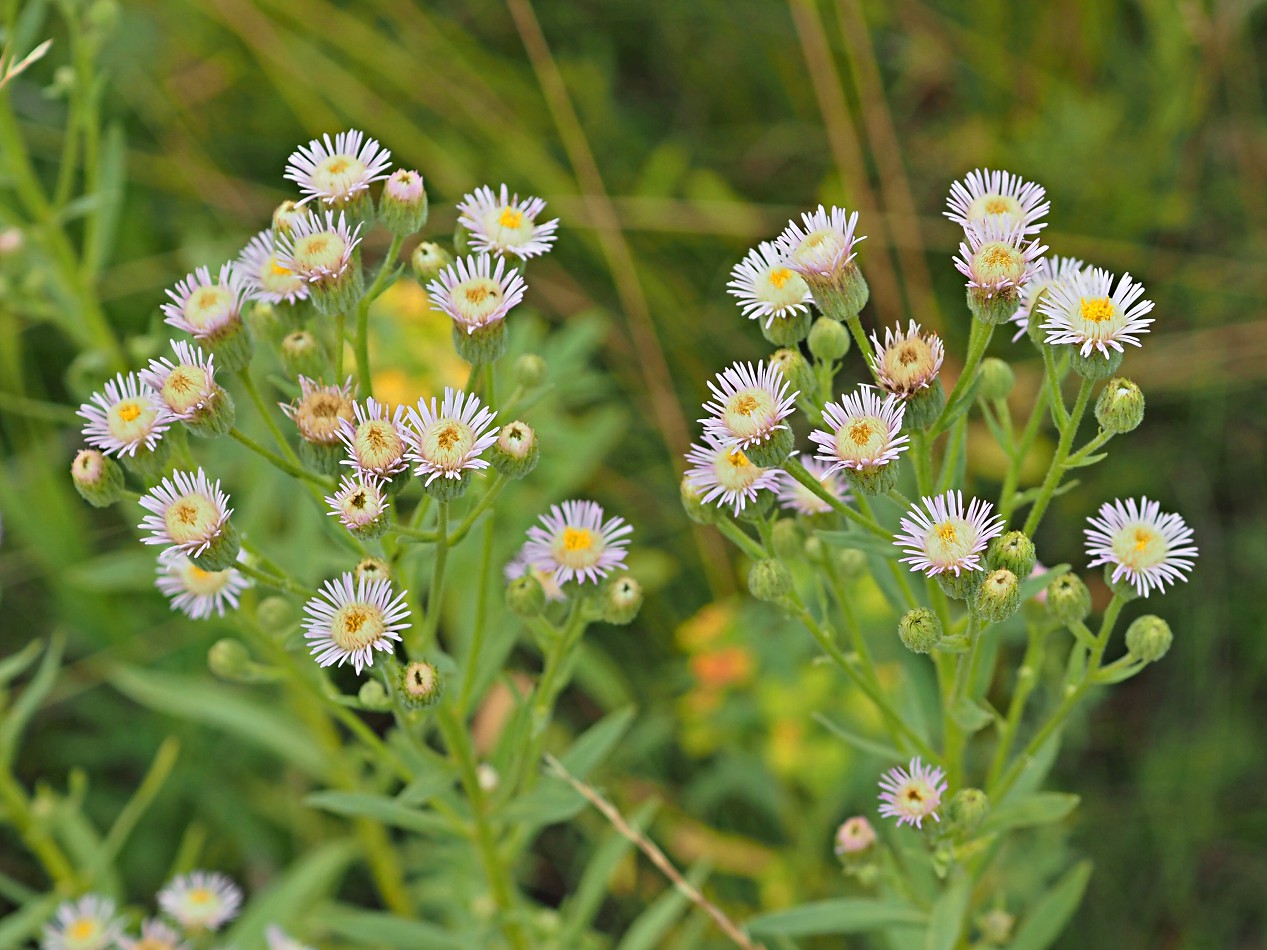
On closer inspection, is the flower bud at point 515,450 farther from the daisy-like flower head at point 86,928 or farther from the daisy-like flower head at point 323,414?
the daisy-like flower head at point 86,928

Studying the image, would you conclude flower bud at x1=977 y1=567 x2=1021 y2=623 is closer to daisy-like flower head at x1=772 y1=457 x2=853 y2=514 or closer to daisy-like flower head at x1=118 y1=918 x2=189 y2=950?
daisy-like flower head at x1=772 y1=457 x2=853 y2=514

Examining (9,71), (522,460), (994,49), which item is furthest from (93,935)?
(994,49)

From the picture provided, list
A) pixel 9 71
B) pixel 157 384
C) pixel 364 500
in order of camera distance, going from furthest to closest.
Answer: pixel 9 71
pixel 157 384
pixel 364 500

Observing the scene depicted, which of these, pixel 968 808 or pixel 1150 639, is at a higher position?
pixel 1150 639

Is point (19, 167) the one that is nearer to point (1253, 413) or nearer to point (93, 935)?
point (93, 935)

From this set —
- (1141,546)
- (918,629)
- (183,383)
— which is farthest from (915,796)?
(183,383)

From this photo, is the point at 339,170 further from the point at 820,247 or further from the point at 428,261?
the point at 820,247
